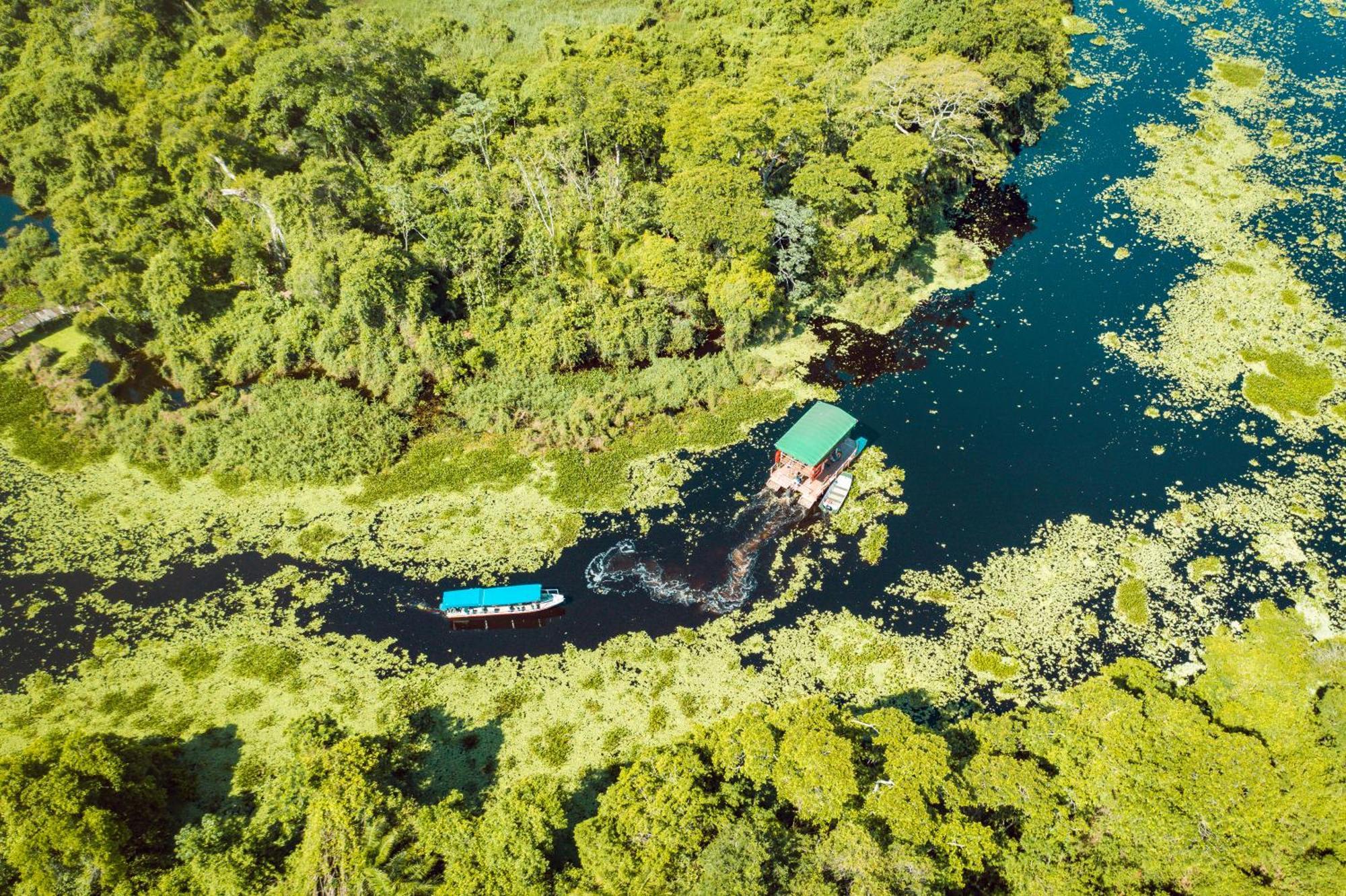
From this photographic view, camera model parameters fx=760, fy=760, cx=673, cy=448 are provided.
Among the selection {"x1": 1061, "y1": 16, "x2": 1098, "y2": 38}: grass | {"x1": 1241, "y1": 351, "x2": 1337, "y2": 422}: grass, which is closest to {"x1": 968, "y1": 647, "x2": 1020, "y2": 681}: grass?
{"x1": 1241, "y1": 351, "x2": 1337, "y2": 422}: grass

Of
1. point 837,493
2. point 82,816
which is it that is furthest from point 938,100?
point 82,816

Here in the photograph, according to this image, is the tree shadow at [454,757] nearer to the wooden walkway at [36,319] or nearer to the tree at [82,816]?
the tree at [82,816]

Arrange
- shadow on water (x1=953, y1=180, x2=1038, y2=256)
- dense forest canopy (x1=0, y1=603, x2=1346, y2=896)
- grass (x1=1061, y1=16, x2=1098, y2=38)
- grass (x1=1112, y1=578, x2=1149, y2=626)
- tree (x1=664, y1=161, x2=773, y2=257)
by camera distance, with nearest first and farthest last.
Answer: dense forest canopy (x1=0, y1=603, x2=1346, y2=896)
grass (x1=1112, y1=578, x2=1149, y2=626)
tree (x1=664, y1=161, x2=773, y2=257)
shadow on water (x1=953, y1=180, x2=1038, y2=256)
grass (x1=1061, y1=16, x2=1098, y2=38)

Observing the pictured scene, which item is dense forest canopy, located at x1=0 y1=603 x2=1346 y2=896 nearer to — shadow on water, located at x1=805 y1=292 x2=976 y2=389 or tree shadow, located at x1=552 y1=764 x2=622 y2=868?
tree shadow, located at x1=552 y1=764 x2=622 y2=868

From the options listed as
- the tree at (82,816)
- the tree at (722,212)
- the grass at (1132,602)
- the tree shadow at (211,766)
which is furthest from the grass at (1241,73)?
the tree at (82,816)

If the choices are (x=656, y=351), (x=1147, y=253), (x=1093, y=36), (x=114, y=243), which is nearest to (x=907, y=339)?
(x=656, y=351)

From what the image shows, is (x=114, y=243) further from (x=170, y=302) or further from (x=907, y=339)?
(x=907, y=339)

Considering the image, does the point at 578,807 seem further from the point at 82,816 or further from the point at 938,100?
the point at 938,100
